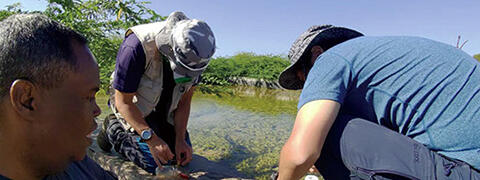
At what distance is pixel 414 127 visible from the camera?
4.69 feet

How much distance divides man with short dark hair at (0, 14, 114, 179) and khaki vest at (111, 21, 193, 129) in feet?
4.48

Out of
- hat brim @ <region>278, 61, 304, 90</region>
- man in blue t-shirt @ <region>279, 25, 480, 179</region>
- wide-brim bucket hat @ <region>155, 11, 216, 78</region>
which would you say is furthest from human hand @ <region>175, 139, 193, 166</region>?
man in blue t-shirt @ <region>279, 25, 480, 179</region>

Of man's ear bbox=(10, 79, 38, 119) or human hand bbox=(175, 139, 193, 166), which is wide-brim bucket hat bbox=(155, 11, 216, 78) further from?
man's ear bbox=(10, 79, 38, 119)

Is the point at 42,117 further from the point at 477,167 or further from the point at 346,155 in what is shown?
the point at 477,167

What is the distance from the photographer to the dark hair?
0.78 meters

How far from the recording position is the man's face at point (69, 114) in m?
0.86

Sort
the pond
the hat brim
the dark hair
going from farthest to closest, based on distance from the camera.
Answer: the pond, the hat brim, the dark hair

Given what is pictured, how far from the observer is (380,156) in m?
1.37

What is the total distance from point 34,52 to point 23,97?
0.13 m

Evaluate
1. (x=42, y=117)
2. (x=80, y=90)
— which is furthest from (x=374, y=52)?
(x=42, y=117)

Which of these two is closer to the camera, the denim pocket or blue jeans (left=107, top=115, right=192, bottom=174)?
the denim pocket

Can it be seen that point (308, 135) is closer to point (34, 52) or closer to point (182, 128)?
point (34, 52)

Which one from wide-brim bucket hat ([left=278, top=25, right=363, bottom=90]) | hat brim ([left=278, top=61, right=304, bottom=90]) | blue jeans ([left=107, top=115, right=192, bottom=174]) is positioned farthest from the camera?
blue jeans ([left=107, top=115, right=192, bottom=174])

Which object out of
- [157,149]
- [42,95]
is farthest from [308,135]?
[157,149]
